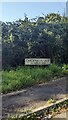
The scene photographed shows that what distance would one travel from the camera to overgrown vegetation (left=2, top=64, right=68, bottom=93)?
348 inches

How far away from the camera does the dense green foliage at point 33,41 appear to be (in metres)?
11.7

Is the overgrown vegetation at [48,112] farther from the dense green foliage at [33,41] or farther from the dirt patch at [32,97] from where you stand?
the dense green foliage at [33,41]

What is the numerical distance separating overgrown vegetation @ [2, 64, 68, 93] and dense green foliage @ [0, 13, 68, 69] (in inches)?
34.4

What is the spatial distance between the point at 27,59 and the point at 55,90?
3458 mm

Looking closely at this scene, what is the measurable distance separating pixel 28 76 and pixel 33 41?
2855mm

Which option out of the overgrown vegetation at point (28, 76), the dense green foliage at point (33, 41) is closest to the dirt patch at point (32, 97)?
the overgrown vegetation at point (28, 76)

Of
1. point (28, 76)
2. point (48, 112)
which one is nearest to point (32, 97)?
point (48, 112)

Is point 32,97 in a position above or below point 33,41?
below

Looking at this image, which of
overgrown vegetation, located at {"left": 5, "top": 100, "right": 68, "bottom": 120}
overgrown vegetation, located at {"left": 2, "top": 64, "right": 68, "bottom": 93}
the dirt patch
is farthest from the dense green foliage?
overgrown vegetation, located at {"left": 5, "top": 100, "right": 68, "bottom": 120}

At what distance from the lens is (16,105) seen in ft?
23.4

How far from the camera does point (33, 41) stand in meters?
12.4

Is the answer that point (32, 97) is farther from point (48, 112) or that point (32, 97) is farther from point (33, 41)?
point (33, 41)

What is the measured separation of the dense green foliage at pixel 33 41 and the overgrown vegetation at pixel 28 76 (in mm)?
874

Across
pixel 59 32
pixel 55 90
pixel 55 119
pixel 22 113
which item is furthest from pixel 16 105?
pixel 59 32
